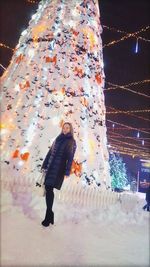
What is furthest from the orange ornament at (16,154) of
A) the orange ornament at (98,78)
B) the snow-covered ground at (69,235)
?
the orange ornament at (98,78)

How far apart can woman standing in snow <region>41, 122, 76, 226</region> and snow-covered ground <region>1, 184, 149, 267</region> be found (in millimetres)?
585

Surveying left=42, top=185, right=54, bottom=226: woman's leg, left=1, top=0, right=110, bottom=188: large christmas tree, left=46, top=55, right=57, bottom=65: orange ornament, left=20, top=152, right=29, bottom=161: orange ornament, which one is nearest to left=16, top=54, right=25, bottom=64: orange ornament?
left=1, top=0, right=110, bottom=188: large christmas tree

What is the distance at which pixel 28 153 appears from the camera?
8539 mm

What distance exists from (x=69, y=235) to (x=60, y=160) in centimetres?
145

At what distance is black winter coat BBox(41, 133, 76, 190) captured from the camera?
248 inches

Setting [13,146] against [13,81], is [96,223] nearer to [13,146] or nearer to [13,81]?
[13,146]

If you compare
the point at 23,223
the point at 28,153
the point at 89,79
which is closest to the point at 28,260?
the point at 23,223

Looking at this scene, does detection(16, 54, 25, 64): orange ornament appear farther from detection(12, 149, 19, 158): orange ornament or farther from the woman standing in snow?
the woman standing in snow

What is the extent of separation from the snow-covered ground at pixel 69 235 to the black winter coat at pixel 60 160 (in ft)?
3.16

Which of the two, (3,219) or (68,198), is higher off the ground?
(68,198)

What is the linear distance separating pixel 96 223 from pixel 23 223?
2419mm

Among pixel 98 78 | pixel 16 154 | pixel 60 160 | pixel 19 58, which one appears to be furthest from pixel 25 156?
pixel 98 78

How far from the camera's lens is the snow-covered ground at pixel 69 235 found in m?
4.86

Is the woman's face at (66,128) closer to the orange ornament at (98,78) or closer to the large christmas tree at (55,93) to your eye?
the large christmas tree at (55,93)
